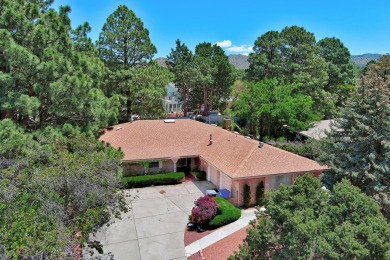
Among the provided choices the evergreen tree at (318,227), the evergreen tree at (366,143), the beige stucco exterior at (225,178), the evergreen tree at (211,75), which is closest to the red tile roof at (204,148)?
the beige stucco exterior at (225,178)

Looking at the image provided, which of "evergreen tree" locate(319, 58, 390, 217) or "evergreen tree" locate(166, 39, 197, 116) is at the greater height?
"evergreen tree" locate(166, 39, 197, 116)

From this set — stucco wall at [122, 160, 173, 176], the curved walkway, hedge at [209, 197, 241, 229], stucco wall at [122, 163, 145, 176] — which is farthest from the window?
the curved walkway

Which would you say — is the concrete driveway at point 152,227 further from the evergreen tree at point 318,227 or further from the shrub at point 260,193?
the evergreen tree at point 318,227

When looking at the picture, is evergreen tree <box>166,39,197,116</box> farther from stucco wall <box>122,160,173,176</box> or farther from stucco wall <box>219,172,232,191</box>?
stucco wall <box>219,172,232,191</box>

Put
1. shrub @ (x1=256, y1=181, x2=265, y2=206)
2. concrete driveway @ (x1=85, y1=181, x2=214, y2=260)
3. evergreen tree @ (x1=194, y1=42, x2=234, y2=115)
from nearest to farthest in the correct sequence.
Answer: concrete driveway @ (x1=85, y1=181, x2=214, y2=260), shrub @ (x1=256, y1=181, x2=265, y2=206), evergreen tree @ (x1=194, y1=42, x2=234, y2=115)

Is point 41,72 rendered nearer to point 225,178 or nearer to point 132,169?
point 132,169

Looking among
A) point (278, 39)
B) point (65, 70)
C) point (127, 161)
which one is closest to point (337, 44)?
point (278, 39)
